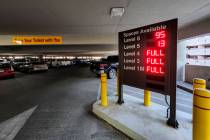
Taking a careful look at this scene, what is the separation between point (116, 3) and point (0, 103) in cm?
529

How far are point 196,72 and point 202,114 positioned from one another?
21.7 feet

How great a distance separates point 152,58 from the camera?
359cm

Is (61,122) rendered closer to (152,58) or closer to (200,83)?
(152,58)

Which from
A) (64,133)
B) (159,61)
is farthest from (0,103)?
(159,61)

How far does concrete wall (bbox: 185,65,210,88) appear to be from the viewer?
6.96 m

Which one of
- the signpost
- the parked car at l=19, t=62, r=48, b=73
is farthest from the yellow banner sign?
the parked car at l=19, t=62, r=48, b=73

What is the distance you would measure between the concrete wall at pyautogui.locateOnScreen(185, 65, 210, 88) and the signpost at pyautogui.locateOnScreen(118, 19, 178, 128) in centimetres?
464

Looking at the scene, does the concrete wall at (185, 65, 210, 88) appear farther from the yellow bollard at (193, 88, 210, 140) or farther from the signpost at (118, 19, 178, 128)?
the yellow bollard at (193, 88, 210, 140)

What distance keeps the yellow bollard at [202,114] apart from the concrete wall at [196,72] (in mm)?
5794

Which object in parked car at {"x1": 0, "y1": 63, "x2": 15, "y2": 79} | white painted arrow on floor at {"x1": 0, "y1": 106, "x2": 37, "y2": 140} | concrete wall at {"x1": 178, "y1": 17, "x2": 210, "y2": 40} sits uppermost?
concrete wall at {"x1": 178, "y1": 17, "x2": 210, "y2": 40}

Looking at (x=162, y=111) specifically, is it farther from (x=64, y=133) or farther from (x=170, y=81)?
(x=64, y=133)

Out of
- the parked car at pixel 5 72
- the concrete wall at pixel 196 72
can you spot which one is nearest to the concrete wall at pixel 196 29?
the concrete wall at pixel 196 72

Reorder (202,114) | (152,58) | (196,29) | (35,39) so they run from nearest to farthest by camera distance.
Answer: (202,114) < (152,58) < (196,29) < (35,39)

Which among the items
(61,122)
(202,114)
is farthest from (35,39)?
(202,114)
